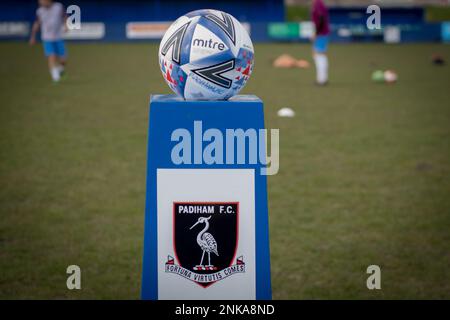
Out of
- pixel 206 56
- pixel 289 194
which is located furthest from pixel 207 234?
pixel 289 194

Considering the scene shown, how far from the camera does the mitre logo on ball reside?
3.13 metres

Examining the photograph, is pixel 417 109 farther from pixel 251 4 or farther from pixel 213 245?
pixel 251 4

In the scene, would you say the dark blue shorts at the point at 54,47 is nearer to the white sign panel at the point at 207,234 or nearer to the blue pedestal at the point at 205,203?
the blue pedestal at the point at 205,203

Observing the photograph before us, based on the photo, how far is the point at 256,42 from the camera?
3275 centimetres

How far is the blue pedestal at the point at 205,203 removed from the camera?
3068mm

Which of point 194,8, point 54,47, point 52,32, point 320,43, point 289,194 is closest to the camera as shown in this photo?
point 289,194

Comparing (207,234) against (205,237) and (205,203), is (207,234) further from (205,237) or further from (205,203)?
(205,203)

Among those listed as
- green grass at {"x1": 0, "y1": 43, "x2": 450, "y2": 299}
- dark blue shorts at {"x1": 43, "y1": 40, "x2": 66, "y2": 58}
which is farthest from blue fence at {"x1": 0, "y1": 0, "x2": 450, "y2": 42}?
green grass at {"x1": 0, "y1": 43, "x2": 450, "y2": 299}

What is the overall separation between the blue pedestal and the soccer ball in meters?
0.16

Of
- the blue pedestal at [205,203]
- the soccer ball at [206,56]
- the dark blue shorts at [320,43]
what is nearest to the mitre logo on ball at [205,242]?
the blue pedestal at [205,203]

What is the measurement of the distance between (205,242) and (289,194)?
316cm

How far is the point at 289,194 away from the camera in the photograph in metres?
6.21

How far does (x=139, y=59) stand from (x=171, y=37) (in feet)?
65.6

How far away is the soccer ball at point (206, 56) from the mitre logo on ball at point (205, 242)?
610 mm
